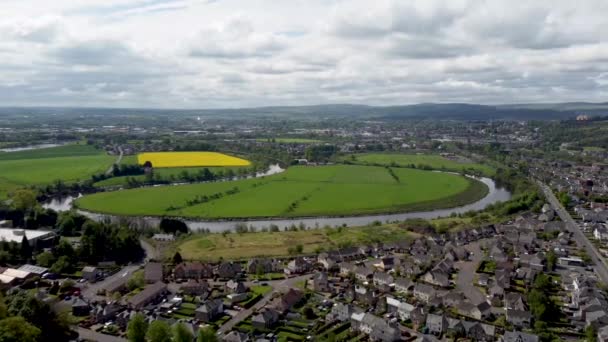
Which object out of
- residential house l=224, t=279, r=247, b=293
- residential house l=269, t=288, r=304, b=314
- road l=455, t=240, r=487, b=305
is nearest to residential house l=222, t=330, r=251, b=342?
residential house l=269, t=288, r=304, b=314

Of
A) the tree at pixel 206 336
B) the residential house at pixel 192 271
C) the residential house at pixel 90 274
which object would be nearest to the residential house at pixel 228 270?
the residential house at pixel 192 271

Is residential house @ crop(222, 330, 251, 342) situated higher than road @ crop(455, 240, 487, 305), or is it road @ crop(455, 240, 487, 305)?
residential house @ crop(222, 330, 251, 342)

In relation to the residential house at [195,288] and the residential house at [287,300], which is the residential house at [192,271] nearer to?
the residential house at [195,288]

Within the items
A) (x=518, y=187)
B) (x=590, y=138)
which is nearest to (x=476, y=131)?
(x=590, y=138)

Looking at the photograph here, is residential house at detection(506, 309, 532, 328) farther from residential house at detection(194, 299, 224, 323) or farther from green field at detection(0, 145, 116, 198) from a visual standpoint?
green field at detection(0, 145, 116, 198)

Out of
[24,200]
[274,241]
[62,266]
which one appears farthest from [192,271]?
[24,200]

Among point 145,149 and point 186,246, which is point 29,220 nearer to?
point 186,246
